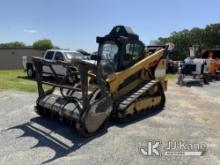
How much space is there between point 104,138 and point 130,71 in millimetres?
2555

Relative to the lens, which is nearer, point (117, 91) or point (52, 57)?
point (117, 91)

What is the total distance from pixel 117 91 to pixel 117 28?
6.77 feet

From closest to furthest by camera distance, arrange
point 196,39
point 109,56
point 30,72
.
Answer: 1. point 109,56
2. point 30,72
3. point 196,39

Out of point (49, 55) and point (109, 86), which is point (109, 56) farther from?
point (49, 55)

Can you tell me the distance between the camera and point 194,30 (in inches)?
1580

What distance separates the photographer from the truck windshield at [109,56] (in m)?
8.25

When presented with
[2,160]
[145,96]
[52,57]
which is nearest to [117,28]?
[145,96]

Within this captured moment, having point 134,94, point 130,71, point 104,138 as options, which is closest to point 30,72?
point 130,71

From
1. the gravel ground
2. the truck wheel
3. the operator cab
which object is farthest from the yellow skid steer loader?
the truck wheel

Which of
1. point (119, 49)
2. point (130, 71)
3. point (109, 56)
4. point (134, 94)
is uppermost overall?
point (119, 49)

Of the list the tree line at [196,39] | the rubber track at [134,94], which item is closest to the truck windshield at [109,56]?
the rubber track at [134,94]

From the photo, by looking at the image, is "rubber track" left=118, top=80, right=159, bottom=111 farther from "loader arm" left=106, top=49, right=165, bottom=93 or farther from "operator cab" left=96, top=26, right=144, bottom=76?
"operator cab" left=96, top=26, right=144, bottom=76

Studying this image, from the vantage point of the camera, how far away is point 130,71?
8.52 m

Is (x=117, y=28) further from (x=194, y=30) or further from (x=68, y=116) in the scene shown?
(x=194, y=30)
